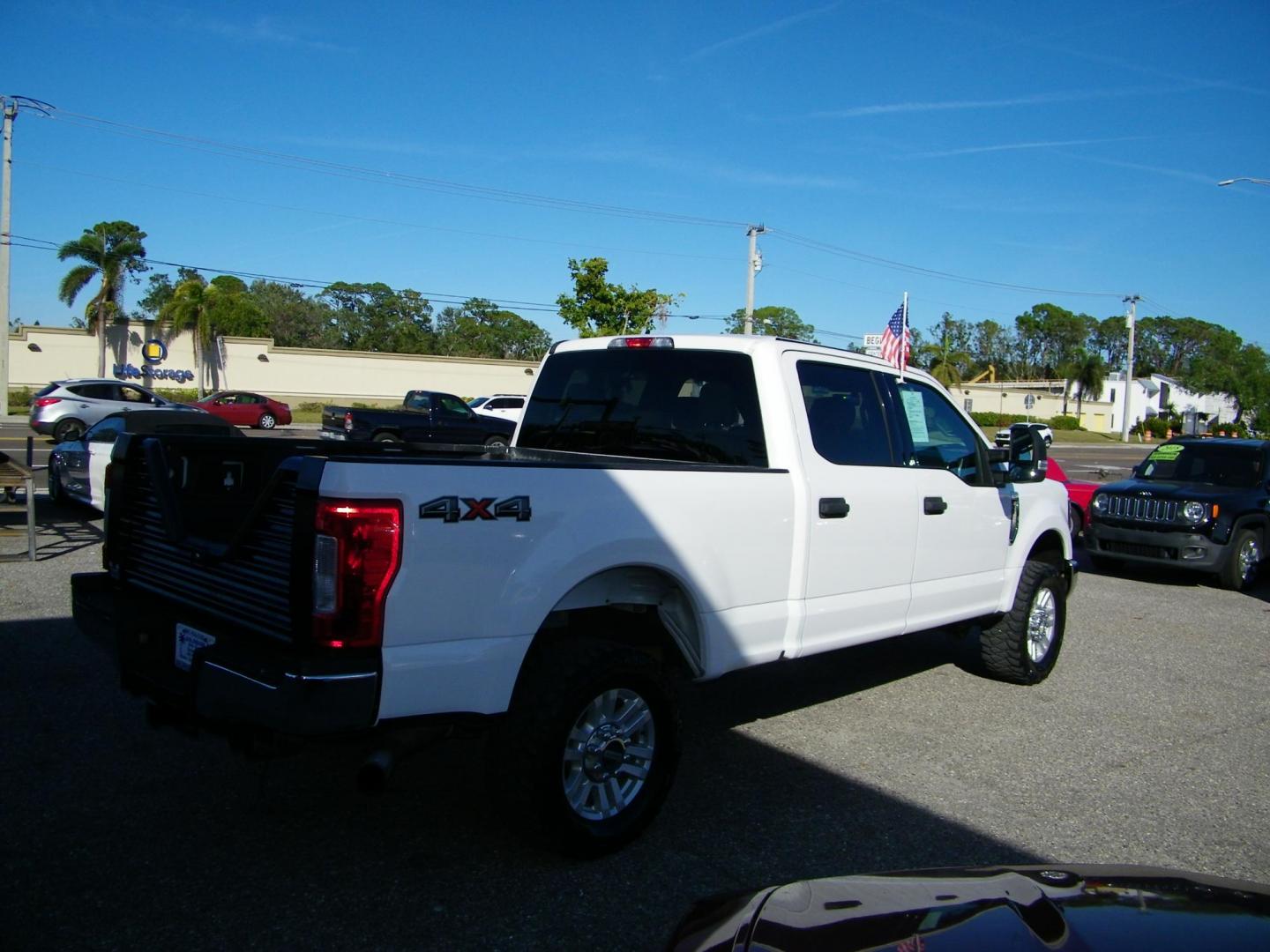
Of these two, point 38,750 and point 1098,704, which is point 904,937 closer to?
point 38,750

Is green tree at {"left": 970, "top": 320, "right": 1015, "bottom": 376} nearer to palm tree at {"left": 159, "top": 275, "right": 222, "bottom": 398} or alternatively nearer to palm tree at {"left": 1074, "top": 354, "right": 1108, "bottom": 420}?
palm tree at {"left": 1074, "top": 354, "right": 1108, "bottom": 420}

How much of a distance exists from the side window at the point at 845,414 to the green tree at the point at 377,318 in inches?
3157

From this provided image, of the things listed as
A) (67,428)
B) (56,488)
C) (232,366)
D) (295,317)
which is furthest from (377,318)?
(56,488)

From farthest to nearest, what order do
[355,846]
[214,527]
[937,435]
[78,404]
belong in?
1. [78,404]
2. [937,435]
3. [214,527]
4. [355,846]

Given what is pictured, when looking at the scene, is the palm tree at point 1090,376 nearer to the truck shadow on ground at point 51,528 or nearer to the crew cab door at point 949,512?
the truck shadow on ground at point 51,528

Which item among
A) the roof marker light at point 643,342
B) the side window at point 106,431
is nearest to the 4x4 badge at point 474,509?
the roof marker light at point 643,342

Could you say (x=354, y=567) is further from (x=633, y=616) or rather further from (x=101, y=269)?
(x=101, y=269)

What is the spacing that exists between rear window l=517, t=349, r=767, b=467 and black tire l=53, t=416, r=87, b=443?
2286cm

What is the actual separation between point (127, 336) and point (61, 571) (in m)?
43.8

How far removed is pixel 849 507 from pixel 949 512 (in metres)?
1.09

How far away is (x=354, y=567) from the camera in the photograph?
3143mm

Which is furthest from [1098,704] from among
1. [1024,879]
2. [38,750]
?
[38,750]

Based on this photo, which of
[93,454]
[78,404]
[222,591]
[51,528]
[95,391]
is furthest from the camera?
[95,391]

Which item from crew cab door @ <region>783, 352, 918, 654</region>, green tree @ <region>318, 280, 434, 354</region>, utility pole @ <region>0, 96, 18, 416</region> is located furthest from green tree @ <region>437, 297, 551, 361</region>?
crew cab door @ <region>783, 352, 918, 654</region>
